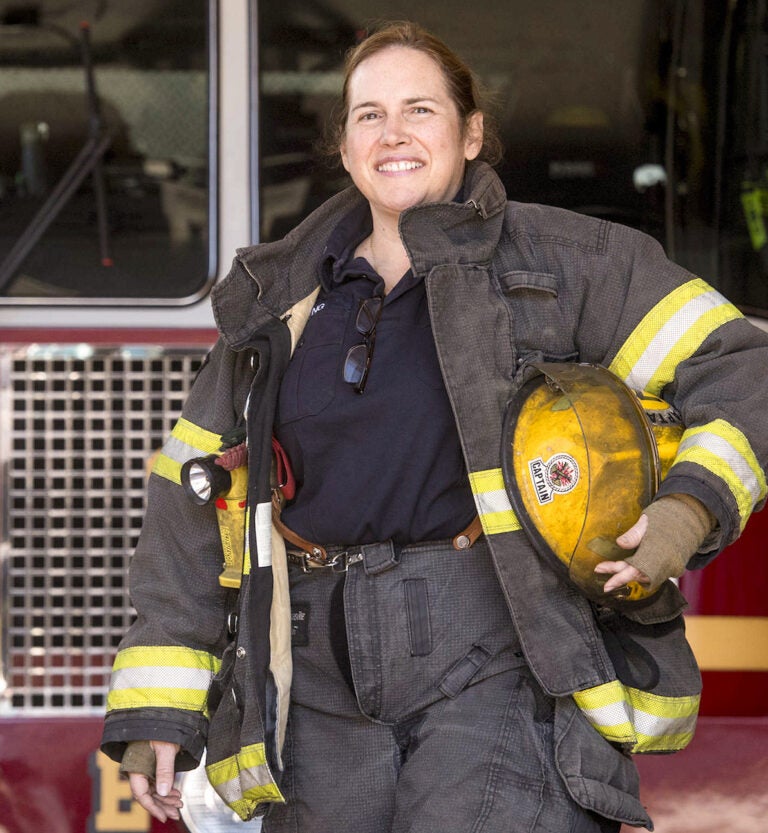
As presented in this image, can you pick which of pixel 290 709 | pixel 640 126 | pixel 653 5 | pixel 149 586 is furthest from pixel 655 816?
pixel 653 5

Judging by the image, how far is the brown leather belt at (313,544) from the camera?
7.09 ft

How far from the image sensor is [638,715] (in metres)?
2.15

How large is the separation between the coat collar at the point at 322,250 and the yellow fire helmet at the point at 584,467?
0.88 feet

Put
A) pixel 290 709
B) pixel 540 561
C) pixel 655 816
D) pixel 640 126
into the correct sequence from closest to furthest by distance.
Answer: pixel 540 561
pixel 290 709
pixel 655 816
pixel 640 126

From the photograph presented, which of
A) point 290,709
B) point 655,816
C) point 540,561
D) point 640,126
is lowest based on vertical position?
point 655,816

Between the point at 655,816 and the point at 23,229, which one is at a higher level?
the point at 23,229

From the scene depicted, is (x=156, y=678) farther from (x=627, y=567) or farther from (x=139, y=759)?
(x=627, y=567)

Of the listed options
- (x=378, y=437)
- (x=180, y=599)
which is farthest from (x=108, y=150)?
(x=378, y=437)

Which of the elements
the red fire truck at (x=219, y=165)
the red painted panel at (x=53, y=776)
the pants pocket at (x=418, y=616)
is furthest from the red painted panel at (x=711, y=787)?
the pants pocket at (x=418, y=616)

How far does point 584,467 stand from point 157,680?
0.83m

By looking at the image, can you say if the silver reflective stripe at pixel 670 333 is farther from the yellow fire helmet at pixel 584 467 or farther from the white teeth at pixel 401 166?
the white teeth at pixel 401 166

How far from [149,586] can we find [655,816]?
140cm

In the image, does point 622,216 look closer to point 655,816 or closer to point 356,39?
point 356,39

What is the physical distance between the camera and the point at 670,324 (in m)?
2.15
